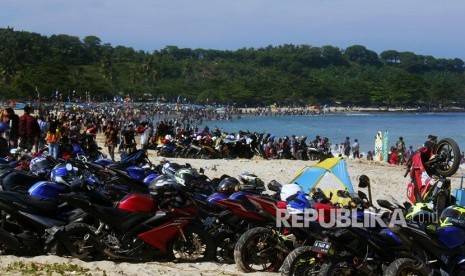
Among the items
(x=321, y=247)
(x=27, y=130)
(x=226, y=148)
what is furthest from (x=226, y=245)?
(x=226, y=148)

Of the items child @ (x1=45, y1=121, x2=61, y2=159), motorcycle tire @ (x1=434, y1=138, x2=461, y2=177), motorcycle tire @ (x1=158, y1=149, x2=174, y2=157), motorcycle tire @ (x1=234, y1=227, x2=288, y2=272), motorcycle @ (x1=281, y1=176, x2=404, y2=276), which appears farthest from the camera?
motorcycle tire @ (x1=158, y1=149, x2=174, y2=157)

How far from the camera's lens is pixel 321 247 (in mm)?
5980

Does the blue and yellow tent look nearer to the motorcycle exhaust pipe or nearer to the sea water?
the motorcycle exhaust pipe

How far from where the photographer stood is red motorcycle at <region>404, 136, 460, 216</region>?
32.0 feet

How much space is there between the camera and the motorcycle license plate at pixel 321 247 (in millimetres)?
5934

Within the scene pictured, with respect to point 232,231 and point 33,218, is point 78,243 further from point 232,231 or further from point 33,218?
point 232,231

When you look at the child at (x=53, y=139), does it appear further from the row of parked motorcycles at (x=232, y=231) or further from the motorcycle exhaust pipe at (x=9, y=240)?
the motorcycle exhaust pipe at (x=9, y=240)

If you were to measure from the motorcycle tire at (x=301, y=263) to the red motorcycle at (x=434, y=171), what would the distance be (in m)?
4.02

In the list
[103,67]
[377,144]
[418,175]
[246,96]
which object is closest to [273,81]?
[246,96]

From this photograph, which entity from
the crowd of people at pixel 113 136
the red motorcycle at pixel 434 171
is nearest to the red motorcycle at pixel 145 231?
the red motorcycle at pixel 434 171

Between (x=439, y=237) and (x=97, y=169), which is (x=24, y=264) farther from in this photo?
(x=439, y=237)

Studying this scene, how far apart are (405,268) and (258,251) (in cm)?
168

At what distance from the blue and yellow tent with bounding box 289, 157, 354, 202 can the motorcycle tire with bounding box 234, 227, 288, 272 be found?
214 inches

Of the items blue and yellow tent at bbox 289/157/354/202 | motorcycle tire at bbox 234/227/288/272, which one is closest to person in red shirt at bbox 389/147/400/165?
blue and yellow tent at bbox 289/157/354/202
